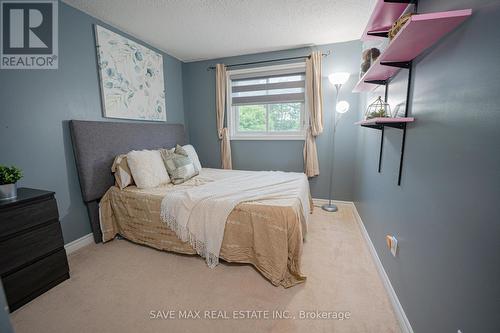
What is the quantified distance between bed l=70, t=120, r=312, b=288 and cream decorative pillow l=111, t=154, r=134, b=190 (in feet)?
0.24

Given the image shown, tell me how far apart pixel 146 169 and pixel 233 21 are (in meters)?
2.01

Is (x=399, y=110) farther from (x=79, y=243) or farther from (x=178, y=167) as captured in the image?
(x=79, y=243)

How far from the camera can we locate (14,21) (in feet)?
5.88

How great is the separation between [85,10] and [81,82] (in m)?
0.76

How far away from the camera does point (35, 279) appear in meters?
1.57

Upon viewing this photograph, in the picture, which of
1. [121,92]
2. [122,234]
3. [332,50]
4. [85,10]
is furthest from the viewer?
[332,50]

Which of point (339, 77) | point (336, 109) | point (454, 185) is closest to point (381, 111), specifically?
point (454, 185)

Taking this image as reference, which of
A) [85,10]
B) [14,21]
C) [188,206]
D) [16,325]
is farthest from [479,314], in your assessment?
[85,10]

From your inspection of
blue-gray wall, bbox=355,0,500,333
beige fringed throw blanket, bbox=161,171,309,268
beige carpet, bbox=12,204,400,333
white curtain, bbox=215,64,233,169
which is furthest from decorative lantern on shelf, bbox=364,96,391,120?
white curtain, bbox=215,64,233,169

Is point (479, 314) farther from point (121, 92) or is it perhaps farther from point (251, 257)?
point (121, 92)

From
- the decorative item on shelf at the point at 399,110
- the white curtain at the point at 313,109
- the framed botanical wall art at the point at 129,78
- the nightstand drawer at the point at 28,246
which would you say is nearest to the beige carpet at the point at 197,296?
the nightstand drawer at the point at 28,246

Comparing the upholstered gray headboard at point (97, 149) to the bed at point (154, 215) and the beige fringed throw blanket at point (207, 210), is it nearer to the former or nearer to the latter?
the bed at point (154, 215)

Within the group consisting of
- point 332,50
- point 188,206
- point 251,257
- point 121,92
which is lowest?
point 251,257

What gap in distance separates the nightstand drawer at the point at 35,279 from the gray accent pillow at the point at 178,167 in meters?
1.22
